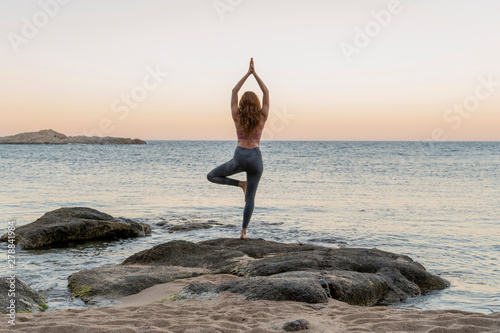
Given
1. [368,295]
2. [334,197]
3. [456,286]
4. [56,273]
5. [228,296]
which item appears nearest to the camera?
[228,296]

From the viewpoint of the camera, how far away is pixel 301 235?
36.7ft

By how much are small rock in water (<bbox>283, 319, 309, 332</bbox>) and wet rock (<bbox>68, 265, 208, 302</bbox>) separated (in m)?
2.72

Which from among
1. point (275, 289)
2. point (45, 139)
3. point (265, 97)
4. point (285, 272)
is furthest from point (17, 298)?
point (45, 139)

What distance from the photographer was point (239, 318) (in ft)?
14.8

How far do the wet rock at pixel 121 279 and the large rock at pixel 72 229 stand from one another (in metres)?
3.25

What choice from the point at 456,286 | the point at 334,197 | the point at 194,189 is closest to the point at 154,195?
the point at 194,189

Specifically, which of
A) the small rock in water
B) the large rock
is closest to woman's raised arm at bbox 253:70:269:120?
the small rock in water

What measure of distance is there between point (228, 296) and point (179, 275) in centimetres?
149

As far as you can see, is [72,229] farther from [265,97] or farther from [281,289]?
[281,289]

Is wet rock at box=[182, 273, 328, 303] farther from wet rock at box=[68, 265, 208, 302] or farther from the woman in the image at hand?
the woman

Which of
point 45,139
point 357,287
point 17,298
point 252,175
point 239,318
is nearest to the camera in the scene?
point 239,318

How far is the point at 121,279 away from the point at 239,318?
2.56 meters

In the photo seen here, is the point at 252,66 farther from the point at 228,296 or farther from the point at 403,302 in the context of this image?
the point at 403,302

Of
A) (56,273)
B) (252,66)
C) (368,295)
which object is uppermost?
(252,66)
